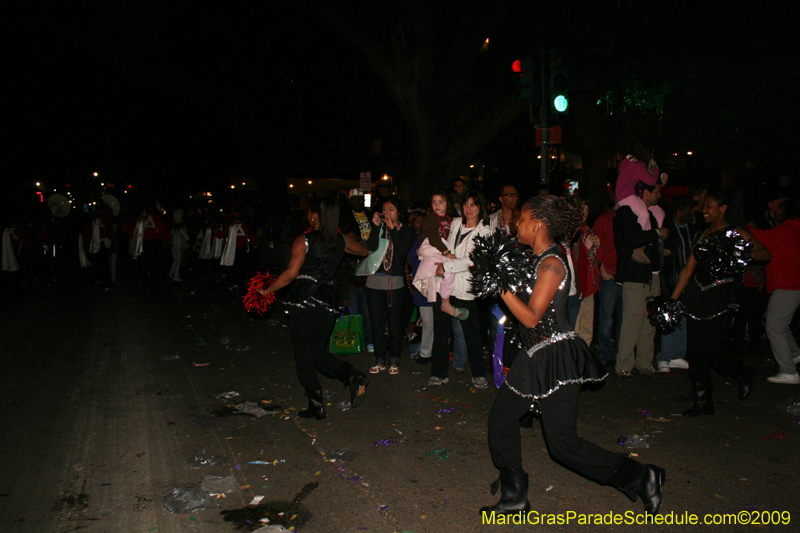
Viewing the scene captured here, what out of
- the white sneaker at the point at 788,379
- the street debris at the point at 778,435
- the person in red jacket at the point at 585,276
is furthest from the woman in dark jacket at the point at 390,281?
the white sneaker at the point at 788,379

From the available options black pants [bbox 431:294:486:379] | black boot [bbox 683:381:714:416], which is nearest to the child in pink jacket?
black pants [bbox 431:294:486:379]

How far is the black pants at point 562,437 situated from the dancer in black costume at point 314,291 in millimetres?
2251

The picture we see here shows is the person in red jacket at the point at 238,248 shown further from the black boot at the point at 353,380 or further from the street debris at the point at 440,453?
the street debris at the point at 440,453

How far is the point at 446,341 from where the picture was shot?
660 cm

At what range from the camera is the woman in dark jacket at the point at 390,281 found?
7.12 meters

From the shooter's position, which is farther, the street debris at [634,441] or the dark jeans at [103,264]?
the dark jeans at [103,264]

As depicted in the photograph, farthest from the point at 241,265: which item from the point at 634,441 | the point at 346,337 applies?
the point at 634,441

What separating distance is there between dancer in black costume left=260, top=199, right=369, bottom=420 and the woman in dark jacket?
1577mm

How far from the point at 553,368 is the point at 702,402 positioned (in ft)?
9.39

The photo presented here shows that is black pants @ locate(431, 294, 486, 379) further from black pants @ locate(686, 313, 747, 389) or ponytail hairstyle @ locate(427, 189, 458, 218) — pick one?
black pants @ locate(686, 313, 747, 389)

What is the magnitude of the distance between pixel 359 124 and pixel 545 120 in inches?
1233

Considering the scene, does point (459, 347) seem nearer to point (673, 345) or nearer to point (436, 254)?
point (436, 254)

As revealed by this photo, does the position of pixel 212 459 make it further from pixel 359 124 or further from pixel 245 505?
pixel 359 124

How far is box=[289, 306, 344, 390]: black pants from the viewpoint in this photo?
535 centimetres
